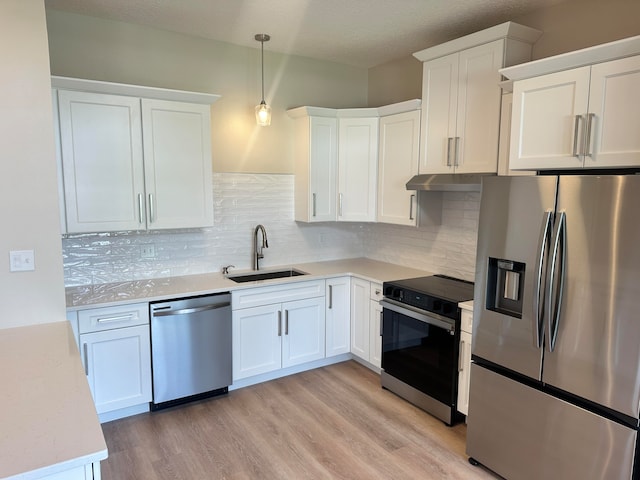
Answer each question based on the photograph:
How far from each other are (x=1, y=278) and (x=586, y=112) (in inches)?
120

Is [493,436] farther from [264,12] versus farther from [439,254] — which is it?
[264,12]

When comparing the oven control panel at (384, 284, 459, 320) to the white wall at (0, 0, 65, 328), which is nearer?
the white wall at (0, 0, 65, 328)

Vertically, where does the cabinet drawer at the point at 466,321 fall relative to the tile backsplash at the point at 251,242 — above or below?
below

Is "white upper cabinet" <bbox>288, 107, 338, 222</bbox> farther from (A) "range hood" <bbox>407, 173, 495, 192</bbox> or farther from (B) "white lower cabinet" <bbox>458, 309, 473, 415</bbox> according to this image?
(B) "white lower cabinet" <bbox>458, 309, 473, 415</bbox>

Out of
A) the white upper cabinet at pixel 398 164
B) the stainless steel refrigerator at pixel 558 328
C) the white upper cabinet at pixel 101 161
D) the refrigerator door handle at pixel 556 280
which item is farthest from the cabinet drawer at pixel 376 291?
the white upper cabinet at pixel 101 161

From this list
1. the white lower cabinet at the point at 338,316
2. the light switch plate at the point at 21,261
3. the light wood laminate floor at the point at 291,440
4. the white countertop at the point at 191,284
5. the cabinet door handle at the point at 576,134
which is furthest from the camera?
the white lower cabinet at the point at 338,316

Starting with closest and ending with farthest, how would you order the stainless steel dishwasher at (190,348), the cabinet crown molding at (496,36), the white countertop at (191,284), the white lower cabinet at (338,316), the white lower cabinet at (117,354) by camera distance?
1. the cabinet crown molding at (496,36)
2. the white lower cabinet at (117,354)
3. the white countertop at (191,284)
4. the stainless steel dishwasher at (190,348)
5. the white lower cabinet at (338,316)

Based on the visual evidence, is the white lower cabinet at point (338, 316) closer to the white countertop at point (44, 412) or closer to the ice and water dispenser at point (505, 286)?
the ice and water dispenser at point (505, 286)

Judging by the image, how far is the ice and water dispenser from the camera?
226cm

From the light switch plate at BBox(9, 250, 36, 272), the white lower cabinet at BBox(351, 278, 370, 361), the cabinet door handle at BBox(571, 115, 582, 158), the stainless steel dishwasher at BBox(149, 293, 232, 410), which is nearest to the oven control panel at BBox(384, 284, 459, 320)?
the white lower cabinet at BBox(351, 278, 370, 361)

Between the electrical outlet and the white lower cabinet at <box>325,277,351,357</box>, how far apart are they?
1.46 meters

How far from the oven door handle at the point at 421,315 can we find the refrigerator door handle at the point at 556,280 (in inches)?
31.4

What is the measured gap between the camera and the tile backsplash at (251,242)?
130 inches

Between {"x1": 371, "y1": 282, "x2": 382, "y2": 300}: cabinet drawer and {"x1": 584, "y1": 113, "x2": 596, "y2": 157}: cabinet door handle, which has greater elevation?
{"x1": 584, "y1": 113, "x2": 596, "y2": 157}: cabinet door handle
